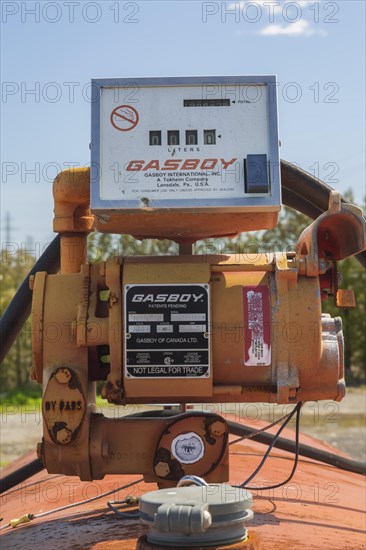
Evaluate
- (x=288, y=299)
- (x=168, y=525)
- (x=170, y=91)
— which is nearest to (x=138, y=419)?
(x=288, y=299)

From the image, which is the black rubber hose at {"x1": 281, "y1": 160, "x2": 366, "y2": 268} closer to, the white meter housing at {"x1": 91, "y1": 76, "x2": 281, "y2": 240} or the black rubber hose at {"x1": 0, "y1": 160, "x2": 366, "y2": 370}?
the black rubber hose at {"x1": 0, "y1": 160, "x2": 366, "y2": 370}

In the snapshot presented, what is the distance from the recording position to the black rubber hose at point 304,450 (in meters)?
3.66

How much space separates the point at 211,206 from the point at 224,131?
0.22 metres

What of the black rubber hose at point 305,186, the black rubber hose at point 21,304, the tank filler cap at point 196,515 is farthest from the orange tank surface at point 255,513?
the black rubber hose at point 305,186

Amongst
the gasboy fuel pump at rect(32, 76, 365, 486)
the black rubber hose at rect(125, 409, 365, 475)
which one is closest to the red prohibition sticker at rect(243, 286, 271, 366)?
the gasboy fuel pump at rect(32, 76, 365, 486)

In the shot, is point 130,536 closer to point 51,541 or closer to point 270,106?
point 51,541

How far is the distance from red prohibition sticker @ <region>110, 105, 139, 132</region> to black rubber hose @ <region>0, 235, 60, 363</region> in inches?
28.5

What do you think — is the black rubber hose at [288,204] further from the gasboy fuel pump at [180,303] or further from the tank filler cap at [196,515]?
the tank filler cap at [196,515]

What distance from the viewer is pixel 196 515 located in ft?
5.61

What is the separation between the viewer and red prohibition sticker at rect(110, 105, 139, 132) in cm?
241

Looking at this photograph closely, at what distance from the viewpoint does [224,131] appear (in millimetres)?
2422

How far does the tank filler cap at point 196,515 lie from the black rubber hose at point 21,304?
1333 mm

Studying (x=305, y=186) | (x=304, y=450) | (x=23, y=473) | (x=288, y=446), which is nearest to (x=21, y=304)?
(x=23, y=473)

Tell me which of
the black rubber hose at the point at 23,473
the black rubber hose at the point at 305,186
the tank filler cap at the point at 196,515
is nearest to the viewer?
the tank filler cap at the point at 196,515
